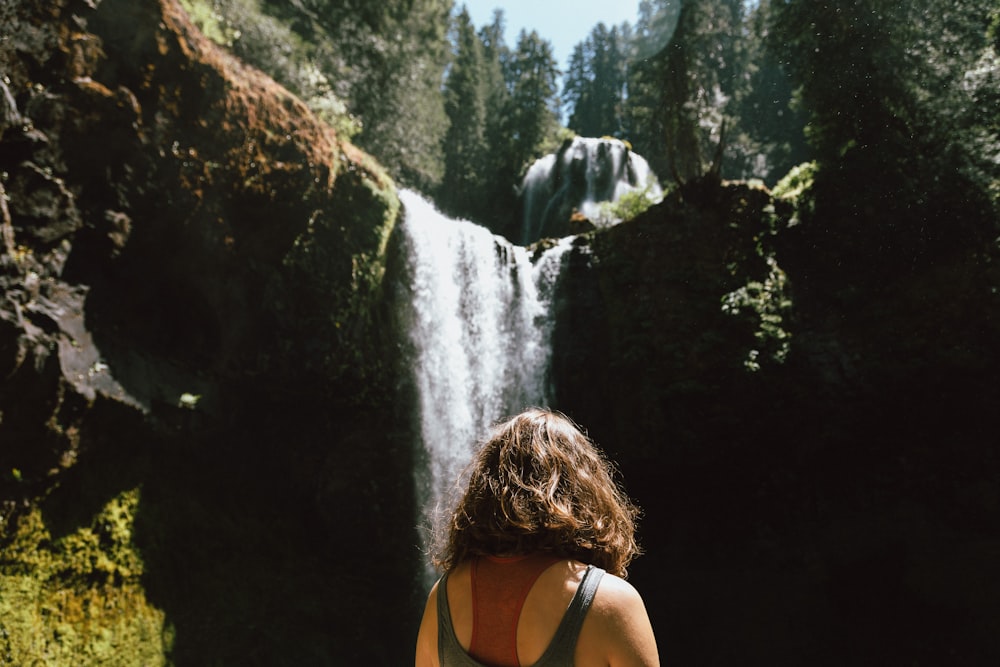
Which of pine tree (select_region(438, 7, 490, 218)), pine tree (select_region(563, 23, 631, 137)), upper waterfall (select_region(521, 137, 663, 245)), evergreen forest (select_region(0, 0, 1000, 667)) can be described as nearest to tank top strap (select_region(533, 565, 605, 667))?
evergreen forest (select_region(0, 0, 1000, 667))

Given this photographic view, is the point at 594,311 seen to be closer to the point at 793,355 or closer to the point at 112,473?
the point at 793,355

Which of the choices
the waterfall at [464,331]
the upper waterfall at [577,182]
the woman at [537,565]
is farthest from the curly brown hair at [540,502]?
the upper waterfall at [577,182]

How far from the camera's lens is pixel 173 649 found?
18.9 feet

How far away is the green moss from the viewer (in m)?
4.80

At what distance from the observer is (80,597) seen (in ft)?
17.4

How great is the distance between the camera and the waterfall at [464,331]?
857 cm

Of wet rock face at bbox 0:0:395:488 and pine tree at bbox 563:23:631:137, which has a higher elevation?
pine tree at bbox 563:23:631:137

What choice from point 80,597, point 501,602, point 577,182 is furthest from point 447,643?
point 577,182

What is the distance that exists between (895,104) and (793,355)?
4.39 m

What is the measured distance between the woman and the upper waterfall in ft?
44.1

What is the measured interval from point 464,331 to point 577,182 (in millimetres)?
9513

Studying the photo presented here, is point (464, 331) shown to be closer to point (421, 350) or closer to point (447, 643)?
point (421, 350)

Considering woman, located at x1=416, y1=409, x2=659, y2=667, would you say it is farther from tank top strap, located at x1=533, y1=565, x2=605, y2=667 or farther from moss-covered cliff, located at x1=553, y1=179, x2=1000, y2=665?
moss-covered cliff, located at x1=553, y1=179, x2=1000, y2=665

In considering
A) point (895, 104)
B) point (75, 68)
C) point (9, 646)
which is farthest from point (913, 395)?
point (75, 68)
